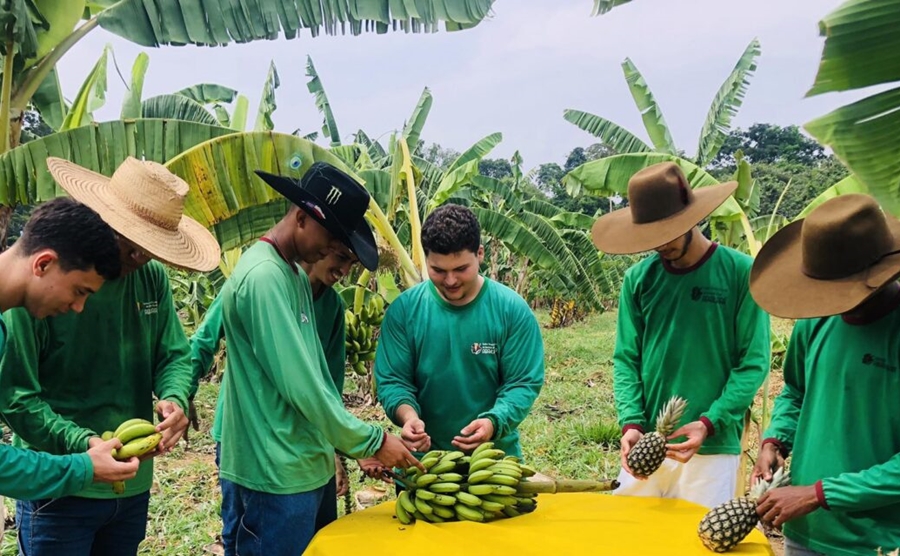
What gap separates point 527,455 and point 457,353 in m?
3.90

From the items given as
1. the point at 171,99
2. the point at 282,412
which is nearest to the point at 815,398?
the point at 282,412

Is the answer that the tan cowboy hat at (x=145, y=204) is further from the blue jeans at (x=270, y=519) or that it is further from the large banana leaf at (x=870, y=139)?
the large banana leaf at (x=870, y=139)

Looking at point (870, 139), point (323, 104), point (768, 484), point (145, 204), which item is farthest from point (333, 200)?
point (323, 104)

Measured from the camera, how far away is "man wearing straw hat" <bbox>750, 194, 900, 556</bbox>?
6.75 ft

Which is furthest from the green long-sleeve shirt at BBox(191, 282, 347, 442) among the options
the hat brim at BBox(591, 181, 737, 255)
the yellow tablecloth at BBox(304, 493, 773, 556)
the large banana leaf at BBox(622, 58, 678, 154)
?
the large banana leaf at BBox(622, 58, 678, 154)

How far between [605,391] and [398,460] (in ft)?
24.0

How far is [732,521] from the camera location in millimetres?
2209

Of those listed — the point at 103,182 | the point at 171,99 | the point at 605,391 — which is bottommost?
the point at 605,391

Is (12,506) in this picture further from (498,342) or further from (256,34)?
(498,342)

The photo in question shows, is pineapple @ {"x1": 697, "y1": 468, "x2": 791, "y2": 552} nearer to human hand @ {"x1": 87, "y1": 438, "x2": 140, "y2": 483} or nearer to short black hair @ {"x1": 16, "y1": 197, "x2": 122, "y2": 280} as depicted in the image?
human hand @ {"x1": 87, "y1": 438, "x2": 140, "y2": 483}

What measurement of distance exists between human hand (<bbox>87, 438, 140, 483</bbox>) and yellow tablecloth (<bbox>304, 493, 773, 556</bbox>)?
2.21 feet

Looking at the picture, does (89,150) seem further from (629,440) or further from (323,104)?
(323,104)

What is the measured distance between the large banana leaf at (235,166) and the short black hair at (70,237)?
201cm

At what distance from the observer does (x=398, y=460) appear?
8.23 feet
